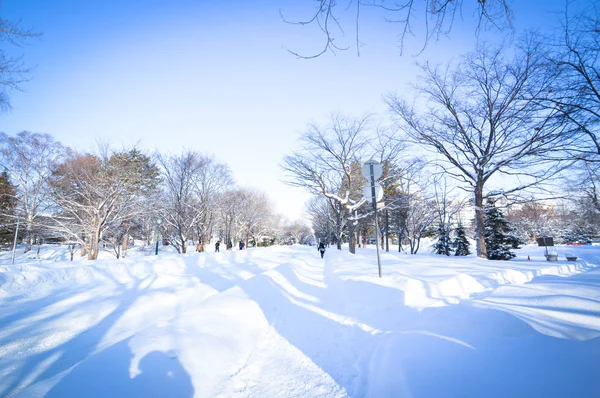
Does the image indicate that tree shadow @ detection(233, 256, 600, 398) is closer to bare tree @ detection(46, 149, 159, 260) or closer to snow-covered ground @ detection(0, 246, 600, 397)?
snow-covered ground @ detection(0, 246, 600, 397)

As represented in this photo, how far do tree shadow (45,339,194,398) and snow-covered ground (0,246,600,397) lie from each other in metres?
0.01

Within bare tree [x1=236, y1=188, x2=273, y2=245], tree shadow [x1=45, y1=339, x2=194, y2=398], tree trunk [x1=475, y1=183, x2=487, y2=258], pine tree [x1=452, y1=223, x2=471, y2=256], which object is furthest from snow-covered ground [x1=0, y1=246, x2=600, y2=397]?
bare tree [x1=236, y1=188, x2=273, y2=245]

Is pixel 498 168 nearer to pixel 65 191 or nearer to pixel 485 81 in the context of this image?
pixel 485 81

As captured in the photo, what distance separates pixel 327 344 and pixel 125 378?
240 cm

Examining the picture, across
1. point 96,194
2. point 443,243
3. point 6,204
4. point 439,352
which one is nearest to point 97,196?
point 96,194

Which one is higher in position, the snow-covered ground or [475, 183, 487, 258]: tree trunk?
[475, 183, 487, 258]: tree trunk

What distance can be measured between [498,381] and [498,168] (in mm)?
13271

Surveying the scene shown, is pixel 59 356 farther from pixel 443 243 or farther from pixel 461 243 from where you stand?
pixel 461 243

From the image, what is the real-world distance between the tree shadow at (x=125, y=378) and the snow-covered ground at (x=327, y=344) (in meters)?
0.01

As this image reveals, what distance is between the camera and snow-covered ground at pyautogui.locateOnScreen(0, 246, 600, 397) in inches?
74.3

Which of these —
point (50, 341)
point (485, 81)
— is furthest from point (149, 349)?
point (485, 81)

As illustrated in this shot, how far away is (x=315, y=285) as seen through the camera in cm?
720

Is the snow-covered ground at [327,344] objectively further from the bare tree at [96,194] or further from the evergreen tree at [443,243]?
the evergreen tree at [443,243]

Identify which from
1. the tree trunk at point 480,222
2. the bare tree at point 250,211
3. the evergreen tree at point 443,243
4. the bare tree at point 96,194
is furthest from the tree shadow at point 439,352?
the bare tree at point 250,211
